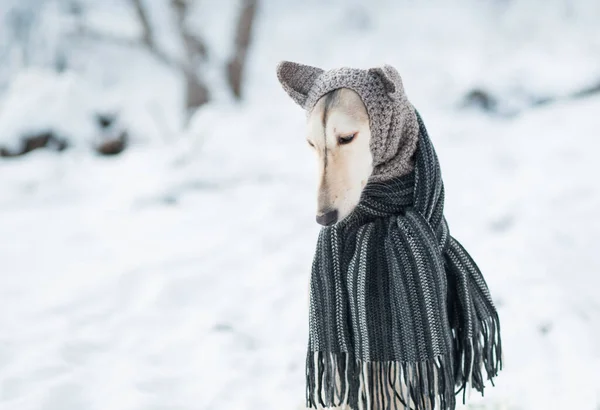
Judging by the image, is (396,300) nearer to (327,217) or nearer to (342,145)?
(327,217)

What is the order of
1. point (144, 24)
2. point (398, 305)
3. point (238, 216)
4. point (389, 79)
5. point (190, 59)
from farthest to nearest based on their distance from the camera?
point (144, 24), point (190, 59), point (238, 216), point (398, 305), point (389, 79)

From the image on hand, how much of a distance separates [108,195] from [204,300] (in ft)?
5.30

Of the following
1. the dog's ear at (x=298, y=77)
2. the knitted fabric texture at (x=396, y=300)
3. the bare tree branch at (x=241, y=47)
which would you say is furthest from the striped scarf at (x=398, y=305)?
the bare tree branch at (x=241, y=47)

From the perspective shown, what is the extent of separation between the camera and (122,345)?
85.4 inches

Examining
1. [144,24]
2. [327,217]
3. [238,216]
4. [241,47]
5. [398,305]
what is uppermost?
[144,24]

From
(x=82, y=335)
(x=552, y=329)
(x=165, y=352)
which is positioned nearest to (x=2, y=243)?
(x=82, y=335)

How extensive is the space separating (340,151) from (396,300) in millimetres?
352

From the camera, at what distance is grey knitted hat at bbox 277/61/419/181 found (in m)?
1.20

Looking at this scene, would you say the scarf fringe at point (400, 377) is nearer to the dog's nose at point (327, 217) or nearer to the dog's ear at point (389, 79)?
the dog's nose at point (327, 217)

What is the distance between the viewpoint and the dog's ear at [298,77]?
134 centimetres

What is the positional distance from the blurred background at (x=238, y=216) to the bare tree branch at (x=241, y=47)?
0.02m

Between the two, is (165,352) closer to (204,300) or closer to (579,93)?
(204,300)

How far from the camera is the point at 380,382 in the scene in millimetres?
→ 1295

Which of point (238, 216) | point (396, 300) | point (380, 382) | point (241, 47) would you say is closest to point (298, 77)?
point (396, 300)
